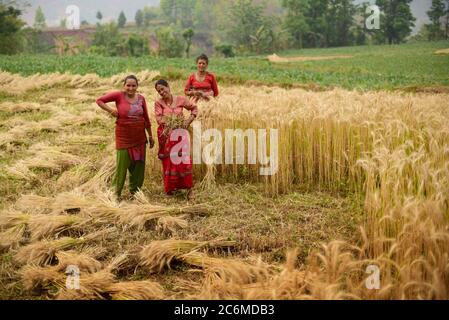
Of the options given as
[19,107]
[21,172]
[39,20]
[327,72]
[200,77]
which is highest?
[39,20]

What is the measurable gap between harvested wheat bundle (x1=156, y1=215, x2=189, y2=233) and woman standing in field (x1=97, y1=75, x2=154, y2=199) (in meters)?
0.77

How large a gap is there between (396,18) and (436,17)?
8.39 meters

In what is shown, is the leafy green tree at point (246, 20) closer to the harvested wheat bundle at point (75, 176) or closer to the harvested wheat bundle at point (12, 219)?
the harvested wheat bundle at point (75, 176)

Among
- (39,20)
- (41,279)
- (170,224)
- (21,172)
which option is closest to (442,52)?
(21,172)

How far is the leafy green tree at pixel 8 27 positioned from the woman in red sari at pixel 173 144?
117 ft

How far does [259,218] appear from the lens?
13.0ft

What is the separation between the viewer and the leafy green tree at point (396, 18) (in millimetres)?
Answer: 44312

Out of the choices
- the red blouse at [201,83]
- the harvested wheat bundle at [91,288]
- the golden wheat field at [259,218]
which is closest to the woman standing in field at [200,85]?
the red blouse at [201,83]

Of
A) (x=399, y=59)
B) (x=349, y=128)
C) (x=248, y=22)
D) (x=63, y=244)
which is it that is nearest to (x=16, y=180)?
(x=63, y=244)

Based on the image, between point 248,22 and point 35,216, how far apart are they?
2458 inches

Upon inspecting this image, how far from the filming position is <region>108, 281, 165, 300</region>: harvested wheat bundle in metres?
2.68

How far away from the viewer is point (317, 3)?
52375 mm

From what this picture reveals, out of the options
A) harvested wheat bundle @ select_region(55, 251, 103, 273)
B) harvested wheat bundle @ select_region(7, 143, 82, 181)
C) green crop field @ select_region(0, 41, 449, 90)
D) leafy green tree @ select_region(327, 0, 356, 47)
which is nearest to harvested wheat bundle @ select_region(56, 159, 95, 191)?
harvested wheat bundle @ select_region(7, 143, 82, 181)

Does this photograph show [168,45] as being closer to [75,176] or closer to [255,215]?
[75,176]
